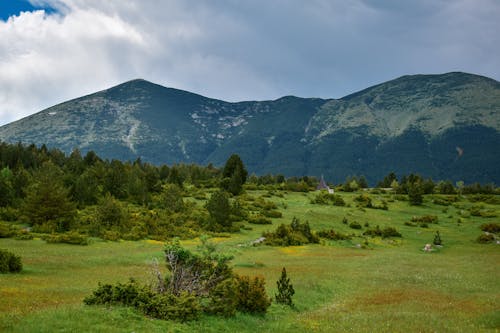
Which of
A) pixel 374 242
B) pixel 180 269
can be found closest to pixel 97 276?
pixel 180 269

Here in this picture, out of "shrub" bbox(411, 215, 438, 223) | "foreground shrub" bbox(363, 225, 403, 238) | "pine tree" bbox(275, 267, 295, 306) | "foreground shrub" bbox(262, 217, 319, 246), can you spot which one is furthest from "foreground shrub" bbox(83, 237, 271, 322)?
"shrub" bbox(411, 215, 438, 223)

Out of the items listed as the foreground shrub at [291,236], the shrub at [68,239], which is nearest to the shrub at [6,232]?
the shrub at [68,239]

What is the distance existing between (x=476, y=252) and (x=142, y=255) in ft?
116

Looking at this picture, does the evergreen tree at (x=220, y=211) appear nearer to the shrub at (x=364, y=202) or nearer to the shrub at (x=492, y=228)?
the shrub at (x=364, y=202)

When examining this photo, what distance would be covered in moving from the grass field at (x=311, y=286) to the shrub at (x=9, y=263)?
0.70m

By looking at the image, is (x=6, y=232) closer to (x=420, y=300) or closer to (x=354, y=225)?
(x=420, y=300)

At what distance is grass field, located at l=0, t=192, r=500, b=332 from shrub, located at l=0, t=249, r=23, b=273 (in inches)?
27.6

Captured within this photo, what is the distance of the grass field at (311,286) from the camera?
12977 mm

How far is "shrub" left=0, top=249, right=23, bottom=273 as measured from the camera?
20922 millimetres

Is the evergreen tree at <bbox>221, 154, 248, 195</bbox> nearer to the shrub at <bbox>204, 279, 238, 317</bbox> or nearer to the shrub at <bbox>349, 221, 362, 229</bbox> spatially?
the shrub at <bbox>349, 221, 362, 229</bbox>

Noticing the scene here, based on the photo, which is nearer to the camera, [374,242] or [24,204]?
[24,204]

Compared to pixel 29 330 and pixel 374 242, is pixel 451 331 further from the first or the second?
pixel 374 242

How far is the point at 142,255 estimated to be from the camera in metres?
31.7

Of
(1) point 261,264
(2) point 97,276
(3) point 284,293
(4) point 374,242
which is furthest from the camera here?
(4) point 374,242
